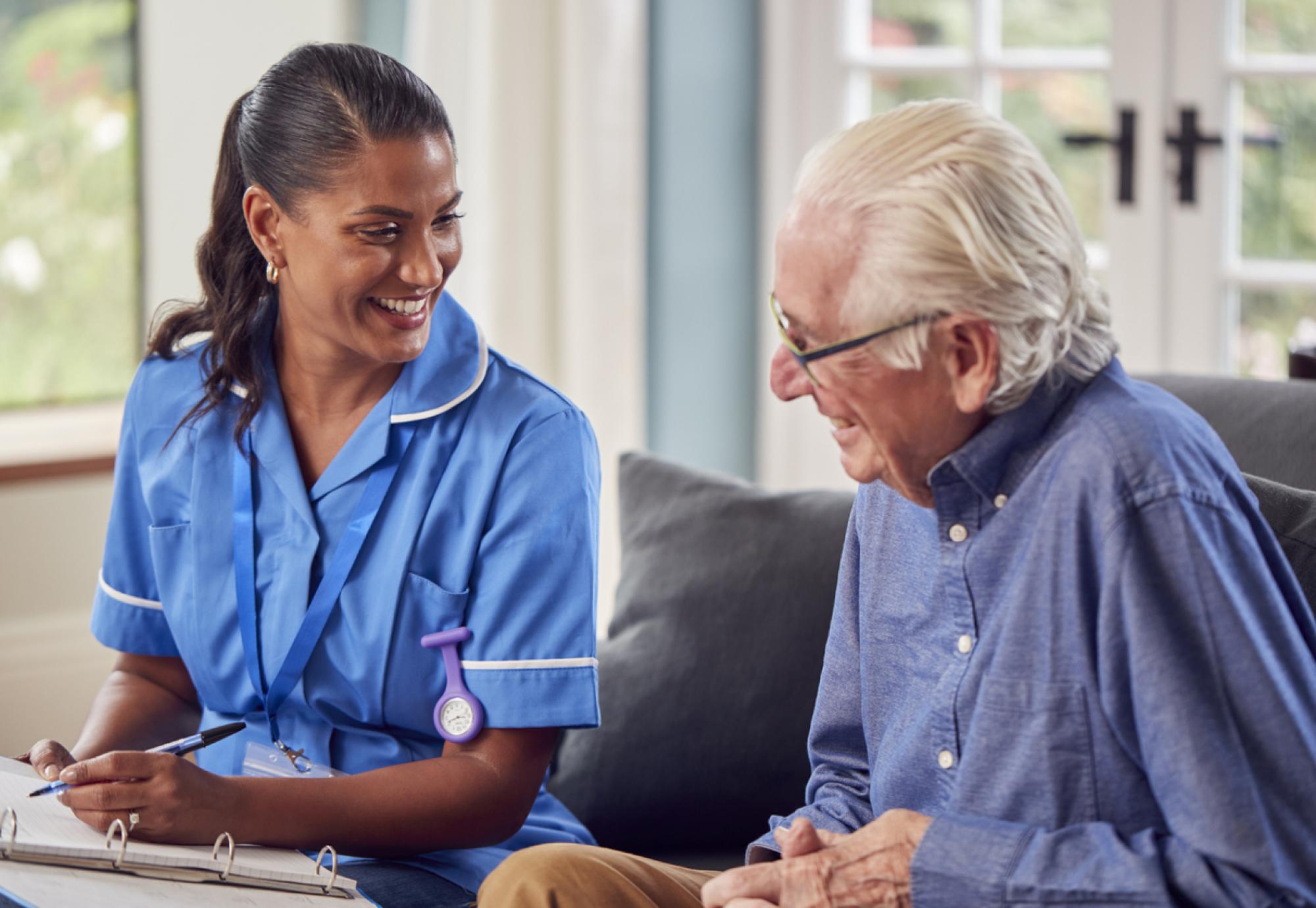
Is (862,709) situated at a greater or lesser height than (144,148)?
lesser

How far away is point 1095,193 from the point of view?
10.4 feet

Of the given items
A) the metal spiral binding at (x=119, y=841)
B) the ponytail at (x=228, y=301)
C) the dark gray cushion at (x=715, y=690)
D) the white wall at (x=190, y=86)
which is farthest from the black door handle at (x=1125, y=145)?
the metal spiral binding at (x=119, y=841)

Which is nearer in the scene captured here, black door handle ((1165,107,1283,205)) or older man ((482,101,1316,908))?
older man ((482,101,1316,908))

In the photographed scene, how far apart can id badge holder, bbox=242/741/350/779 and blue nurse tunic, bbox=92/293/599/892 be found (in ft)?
0.09

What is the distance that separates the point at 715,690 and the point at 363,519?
0.50 m

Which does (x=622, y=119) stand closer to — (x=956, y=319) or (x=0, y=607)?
(x=0, y=607)

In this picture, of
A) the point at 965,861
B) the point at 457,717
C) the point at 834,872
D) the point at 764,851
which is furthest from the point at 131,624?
the point at 965,861

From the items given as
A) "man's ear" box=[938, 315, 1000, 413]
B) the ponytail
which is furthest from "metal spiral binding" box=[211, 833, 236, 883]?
"man's ear" box=[938, 315, 1000, 413]

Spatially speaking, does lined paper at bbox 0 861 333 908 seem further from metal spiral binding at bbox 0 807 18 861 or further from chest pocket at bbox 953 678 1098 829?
chest pocket at bbox 953 678 1098 829

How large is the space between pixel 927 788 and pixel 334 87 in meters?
0.91

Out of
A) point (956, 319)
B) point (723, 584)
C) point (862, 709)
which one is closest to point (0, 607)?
point (723, 584)

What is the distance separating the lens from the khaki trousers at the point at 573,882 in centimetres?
123

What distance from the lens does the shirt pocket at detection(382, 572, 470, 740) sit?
153 cm

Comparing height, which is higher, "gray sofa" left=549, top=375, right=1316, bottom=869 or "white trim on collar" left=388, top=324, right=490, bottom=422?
"white trim on collar" left=388, top=324, right=490, bottom=422
